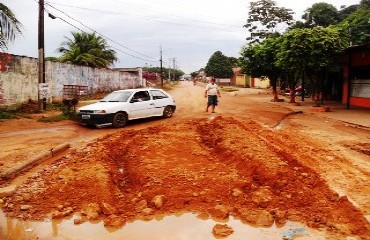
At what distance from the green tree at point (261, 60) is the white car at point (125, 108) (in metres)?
11.2

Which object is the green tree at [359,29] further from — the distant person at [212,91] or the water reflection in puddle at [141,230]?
the water reflection in puddle at [141,230]

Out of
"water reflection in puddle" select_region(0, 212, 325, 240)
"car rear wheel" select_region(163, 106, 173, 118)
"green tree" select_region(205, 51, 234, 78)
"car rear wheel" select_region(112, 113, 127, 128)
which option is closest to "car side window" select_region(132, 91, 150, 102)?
"car rear wheel" select_region(112, 113, 127, 128)

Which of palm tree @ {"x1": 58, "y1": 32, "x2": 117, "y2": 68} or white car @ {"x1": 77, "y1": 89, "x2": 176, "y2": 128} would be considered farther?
palm tree @ {"x1": 58, "y1": 32, "x2": 117, "y2": 68}

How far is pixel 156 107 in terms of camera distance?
46.4 ft

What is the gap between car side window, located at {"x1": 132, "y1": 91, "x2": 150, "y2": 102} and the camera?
13.4 metres

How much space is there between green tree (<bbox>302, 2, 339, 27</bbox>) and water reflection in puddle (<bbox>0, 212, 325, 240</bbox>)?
40.5m

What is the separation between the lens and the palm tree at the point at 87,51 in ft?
105

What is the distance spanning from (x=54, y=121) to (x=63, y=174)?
7287 mm

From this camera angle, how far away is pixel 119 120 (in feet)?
41.9

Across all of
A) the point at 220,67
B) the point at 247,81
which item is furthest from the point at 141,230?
the point at 220,67

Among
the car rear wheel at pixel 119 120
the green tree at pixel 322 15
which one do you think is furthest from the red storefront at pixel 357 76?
the green tree at pixel 322 15

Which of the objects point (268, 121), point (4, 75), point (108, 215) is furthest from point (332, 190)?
point (4, 75)

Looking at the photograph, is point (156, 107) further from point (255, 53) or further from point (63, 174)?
point (255, 53)

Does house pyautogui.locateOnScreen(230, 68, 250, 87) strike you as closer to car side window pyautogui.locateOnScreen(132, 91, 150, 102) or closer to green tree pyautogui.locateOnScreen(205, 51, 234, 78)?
green tree pyautogui.locateOnScreen(205, 51, 234, 78)
